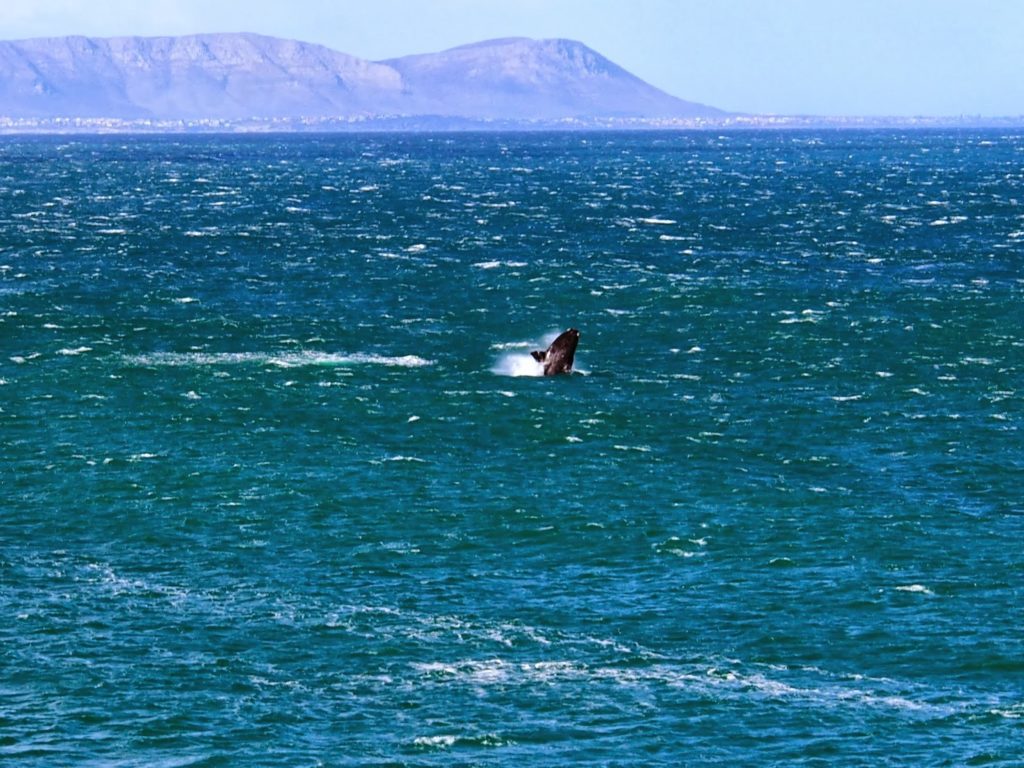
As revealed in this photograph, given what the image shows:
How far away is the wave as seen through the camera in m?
78.1

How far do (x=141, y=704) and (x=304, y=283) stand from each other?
241ft

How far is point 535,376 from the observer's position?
248ft

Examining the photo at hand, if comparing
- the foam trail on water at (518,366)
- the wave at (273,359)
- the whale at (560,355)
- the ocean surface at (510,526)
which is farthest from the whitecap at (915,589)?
the wave at (273,359)

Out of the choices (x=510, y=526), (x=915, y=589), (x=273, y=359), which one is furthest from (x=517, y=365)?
(x=915, y=589)

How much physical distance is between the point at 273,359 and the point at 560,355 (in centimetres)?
1395

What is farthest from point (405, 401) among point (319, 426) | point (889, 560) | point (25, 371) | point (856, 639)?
point (856, 639)

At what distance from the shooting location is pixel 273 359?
261 feet

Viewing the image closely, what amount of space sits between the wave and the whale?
5.81 meters

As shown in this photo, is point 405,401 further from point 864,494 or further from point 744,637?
point 744,637

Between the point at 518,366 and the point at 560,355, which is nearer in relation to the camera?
the point at 560,355

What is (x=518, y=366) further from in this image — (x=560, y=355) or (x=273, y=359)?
(x=273, y=359)

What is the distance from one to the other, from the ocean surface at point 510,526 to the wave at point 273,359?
1.16 feet

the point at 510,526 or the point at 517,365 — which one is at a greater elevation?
the point at 510,526

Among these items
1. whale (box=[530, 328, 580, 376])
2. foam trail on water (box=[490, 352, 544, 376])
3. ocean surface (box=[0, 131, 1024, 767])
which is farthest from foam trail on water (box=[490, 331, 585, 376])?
whale (box=[530, 328, 580, 376])
